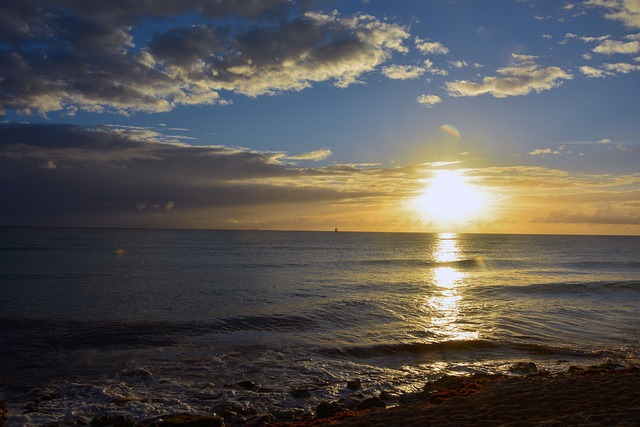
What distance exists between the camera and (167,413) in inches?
496

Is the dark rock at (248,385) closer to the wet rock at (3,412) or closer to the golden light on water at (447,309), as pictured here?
the wet rock at (3,412)

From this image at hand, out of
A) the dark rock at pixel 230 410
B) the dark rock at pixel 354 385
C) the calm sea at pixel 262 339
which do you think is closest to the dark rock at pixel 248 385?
the calm sea at pixel 262 339

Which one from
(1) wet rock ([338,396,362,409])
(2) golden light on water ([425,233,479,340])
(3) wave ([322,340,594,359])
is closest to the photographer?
(1) wet rock ([338,396,362,409])

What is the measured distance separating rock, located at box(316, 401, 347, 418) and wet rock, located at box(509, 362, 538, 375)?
25.8 ft

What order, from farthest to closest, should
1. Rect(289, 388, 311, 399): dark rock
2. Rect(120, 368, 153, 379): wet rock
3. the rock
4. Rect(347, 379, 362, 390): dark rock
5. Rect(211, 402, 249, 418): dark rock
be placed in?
1. Rect(120, 368, 153, 379): wet rock
2. Rect(347, 379, 362, 390): dark rock
3. Rect(289, 388, 311, 399): dark rock
4. Rect(211, 402, 249, 418): dark rock
5. the rock

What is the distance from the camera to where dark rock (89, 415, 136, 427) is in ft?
38.3

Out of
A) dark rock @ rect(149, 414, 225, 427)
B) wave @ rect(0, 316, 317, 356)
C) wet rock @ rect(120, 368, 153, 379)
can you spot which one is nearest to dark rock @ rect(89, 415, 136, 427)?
dark rock @ rect(149, 414, 225, 427)

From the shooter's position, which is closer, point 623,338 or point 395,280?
point 623,338

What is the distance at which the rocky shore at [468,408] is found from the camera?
10.7 meters

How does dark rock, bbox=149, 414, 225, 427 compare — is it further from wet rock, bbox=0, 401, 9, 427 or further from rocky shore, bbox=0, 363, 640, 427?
wet rock, bbox=0, 401, 9, 427

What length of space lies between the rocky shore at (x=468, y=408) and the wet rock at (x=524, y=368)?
50.7 inches

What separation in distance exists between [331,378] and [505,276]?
4679cm

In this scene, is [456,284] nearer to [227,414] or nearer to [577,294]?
[577,294]

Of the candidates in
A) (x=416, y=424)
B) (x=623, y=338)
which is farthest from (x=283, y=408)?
(x=623, y=338)
